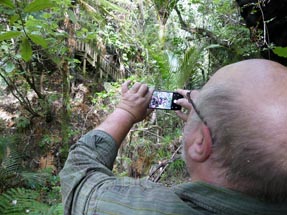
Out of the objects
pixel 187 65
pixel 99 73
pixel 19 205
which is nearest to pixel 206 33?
pixel 187 65

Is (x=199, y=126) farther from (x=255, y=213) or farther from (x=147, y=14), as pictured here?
(x=147, y=14)

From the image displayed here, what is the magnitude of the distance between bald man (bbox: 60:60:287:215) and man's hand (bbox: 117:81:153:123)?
0.92ft

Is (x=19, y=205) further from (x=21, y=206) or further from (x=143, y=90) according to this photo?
(x=143, y=90)

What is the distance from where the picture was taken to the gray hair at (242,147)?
2.28 feet

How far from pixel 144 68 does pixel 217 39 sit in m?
2.07

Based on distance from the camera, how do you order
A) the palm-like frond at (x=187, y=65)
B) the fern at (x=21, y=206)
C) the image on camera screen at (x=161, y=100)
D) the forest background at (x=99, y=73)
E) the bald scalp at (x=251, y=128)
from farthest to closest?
the palm-like frond at (x=187, y=65) < the forest background at (x=99, y=73) < the fern at (x=21, y=206) < the image on camera screen at (x=161, y=100) < the bald scalp at (x=251, y=128)

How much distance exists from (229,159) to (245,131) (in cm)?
7

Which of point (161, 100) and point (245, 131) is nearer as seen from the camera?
point (245, 131)

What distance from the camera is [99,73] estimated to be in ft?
28.9

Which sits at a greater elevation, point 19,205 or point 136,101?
point 136,101

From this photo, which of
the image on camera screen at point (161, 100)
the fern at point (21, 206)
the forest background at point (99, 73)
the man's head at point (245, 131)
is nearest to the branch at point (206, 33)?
the forest background at point (99, 73)

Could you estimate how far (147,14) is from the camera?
28.1 ft

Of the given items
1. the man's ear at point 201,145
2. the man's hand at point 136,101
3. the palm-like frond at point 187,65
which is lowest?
the man's ear at point 201,145

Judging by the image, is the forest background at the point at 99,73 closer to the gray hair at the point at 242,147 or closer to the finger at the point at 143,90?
the finger at the point at 143,90
